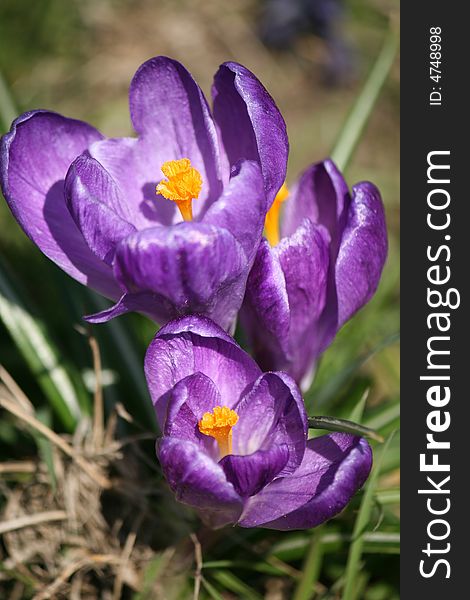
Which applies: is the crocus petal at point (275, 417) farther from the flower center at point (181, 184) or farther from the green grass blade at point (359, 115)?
the green grass blade at point (359, 115)

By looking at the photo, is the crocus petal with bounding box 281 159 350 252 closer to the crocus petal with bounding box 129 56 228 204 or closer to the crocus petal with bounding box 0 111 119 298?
the crocus petal with bounding box 129 56 228 204

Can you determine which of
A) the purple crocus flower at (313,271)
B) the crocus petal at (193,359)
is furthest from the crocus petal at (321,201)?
the crocus petal at (193,359)

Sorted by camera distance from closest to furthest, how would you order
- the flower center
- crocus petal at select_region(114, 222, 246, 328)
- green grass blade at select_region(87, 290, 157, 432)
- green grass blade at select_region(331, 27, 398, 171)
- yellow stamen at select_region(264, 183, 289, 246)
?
crocus petal at select_region(114, 222, 246, 328), the flower center, yellow stamen at select_region(264, 183, 289, 246), green grass blade at select_region(87, 290, 157, 432), green grass blade at select_region(331, 27, 398, 171)

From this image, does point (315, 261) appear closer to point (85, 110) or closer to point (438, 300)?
point (438, 300)

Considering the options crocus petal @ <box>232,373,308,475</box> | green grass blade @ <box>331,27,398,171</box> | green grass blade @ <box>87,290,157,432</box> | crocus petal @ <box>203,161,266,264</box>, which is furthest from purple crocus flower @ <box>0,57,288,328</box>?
→ green grass blade @ <box>331,27,398,171</box>

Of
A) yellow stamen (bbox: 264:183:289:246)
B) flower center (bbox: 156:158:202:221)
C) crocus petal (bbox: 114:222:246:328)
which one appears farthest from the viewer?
yellow stamen (bbox: 264:183:289:246)

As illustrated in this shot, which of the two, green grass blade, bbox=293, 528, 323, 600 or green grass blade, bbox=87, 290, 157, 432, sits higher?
green grass blade, bbox=87, 290, 157, 432
